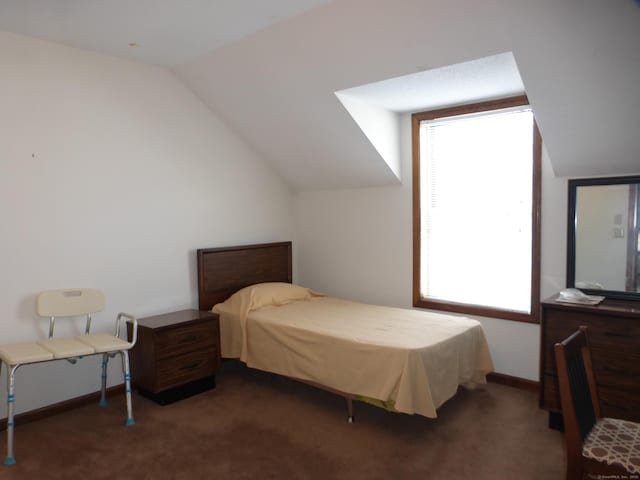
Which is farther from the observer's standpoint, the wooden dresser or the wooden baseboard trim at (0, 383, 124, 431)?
the wooden baseboard trim at (0, 383, 124, 431)

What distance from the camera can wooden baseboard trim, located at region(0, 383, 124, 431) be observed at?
2986 mm

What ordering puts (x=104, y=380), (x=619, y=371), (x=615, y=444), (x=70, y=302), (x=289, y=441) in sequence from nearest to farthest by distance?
(x=615, y=444) → (x=619, y=371) → (x=289, y=441) → (x=70, y=302) → (x=104, y=380)

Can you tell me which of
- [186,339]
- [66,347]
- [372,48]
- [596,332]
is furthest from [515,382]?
[66,347]

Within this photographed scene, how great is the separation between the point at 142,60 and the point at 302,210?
2.05 m

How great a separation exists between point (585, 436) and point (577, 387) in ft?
0.63

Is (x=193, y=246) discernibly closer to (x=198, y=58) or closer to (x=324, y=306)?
(x=324, y=306)

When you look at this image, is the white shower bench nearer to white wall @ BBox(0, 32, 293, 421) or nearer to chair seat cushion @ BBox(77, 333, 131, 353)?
chair seat cushion @ BBox(77, 333, 131, 353)

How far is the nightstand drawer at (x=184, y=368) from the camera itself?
3230 millimetres

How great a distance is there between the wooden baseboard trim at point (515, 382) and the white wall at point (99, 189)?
8.19 feet

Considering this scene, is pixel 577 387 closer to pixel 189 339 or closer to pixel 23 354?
pixel 189 339

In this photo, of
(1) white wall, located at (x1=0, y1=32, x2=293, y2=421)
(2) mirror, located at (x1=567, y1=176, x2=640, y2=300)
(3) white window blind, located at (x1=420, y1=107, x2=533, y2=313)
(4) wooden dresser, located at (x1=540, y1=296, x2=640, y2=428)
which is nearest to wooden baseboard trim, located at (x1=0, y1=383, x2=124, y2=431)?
(1) white wall, located at (x1=0, y1=32, x2=293, y2=421)

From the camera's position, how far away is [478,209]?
3719mm

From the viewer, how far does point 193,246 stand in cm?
396

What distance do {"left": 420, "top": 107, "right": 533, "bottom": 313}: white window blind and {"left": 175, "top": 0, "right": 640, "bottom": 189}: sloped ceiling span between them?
0.41 m
